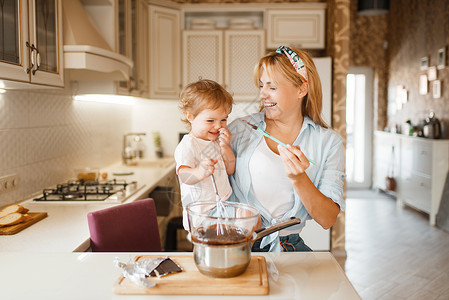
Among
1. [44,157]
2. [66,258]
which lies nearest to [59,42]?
[44,157]

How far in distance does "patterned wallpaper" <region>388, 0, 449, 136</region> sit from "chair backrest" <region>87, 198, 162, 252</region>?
469cm

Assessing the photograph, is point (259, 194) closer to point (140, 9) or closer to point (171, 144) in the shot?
point (140, 9)

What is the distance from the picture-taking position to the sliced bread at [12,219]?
5.35ft

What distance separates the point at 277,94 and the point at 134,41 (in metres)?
2.42

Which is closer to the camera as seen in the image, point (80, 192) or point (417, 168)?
Answer: point (80, 192)

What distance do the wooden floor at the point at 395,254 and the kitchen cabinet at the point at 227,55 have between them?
1910 millimetres

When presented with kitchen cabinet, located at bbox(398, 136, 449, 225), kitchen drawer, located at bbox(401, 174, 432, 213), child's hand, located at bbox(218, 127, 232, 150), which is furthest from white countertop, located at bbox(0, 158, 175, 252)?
kitchen drawer, located at bbox(401, 174, 432, 213)

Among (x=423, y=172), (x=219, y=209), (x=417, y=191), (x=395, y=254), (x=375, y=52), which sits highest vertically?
(x=375, y=52)

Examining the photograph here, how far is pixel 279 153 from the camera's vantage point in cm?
132

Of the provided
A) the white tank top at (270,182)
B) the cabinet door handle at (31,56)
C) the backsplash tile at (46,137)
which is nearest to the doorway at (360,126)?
the backsplash tile at (46,137)

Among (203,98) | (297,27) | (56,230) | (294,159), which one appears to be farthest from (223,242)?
(297,27)

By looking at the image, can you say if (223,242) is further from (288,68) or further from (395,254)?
(395,254)

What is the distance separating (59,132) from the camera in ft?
8.68

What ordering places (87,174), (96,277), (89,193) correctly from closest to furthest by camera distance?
(96,277), (89,193), (87,174)
